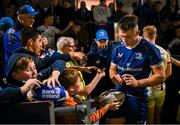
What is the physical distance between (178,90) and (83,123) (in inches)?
181

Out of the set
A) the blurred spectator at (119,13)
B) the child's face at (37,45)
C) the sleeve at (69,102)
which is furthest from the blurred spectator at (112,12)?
the sleeve at (69,102)

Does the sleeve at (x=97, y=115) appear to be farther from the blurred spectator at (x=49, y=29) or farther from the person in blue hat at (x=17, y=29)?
the blurred spectator at (x=49, y=29)

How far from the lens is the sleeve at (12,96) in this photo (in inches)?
127

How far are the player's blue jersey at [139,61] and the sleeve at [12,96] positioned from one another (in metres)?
2.11

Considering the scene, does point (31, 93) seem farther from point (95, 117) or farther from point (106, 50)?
point (106, 50)

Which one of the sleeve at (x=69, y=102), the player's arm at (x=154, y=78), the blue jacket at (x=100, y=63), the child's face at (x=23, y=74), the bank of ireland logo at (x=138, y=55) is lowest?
the blue jacket at (x=100, y=63)

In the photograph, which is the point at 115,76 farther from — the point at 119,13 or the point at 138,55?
the point at 119,13

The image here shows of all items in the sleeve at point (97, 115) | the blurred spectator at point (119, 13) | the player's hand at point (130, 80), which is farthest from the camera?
the blurred spectator at point (119, 13)

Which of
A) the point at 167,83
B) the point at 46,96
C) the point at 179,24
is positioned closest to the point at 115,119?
the point at 46,96

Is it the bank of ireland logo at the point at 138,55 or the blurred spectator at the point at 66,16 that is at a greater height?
the blurred spectator at the point at 66,16

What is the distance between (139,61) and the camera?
5.15 meters

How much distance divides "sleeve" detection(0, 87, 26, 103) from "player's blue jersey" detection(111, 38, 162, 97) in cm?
211

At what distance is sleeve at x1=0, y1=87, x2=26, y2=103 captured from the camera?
322 centimetres

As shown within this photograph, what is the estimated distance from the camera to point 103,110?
4281 millimetres
